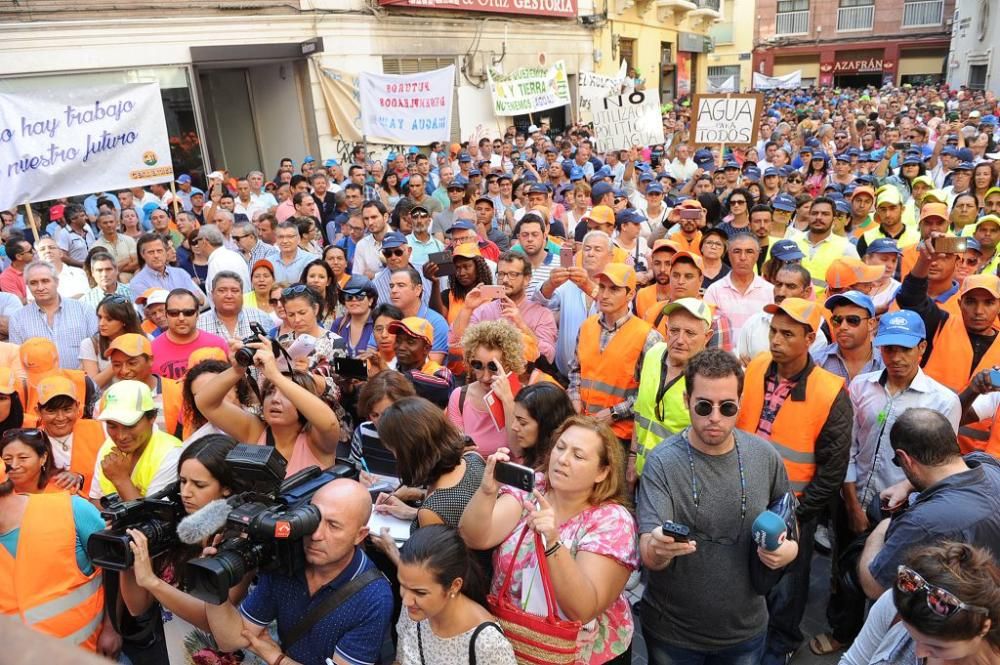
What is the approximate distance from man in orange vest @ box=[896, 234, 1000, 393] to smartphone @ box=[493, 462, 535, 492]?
3037 mm

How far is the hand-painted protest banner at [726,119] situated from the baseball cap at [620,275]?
6893mm

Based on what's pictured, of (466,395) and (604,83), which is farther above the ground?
(604,83)

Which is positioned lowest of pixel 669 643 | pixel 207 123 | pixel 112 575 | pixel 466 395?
pixel 669 643

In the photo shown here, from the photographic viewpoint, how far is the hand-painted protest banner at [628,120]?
38.6ft

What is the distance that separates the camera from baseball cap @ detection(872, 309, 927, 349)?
339 centimetres

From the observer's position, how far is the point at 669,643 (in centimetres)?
277

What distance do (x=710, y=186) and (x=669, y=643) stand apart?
7279mm

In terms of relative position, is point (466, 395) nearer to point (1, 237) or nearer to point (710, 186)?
point (710, 186)

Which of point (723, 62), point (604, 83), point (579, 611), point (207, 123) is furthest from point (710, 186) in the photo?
point (723, 62)

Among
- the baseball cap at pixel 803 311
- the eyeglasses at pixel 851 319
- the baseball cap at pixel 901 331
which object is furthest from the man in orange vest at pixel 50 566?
the eyeglasses at pixel 851 319

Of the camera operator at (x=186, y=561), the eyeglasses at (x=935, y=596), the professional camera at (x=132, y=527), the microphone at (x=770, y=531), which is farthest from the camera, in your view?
the camera operator at (x=186, y=561)

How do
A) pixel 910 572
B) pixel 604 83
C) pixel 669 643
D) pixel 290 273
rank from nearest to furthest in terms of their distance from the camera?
pixel 910 572
pixel 669 643
pixel 290 273
pixel 604 83

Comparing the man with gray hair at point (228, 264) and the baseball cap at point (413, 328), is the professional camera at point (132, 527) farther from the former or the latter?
the man with gray hair at point (228, 264)

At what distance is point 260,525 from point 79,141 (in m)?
6.89
